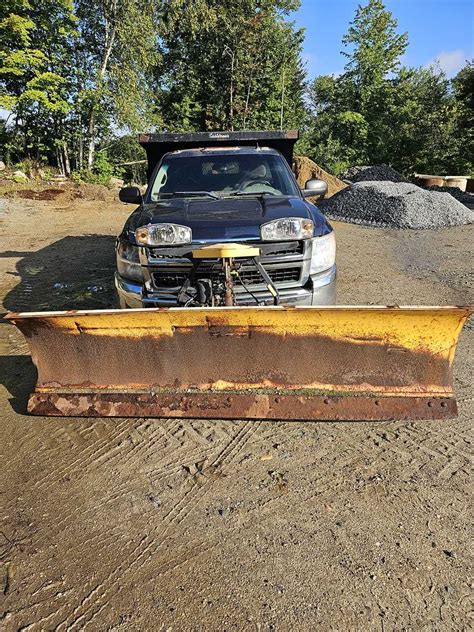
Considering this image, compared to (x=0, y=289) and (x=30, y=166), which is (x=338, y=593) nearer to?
(x=0, y=289)

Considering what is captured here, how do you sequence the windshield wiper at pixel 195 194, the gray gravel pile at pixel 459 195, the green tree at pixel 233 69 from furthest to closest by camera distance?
1. the green tree at pixel 233 69
2. the gray gravel pile at pixel 459 195
3. the windshield wiper at pixel 195 194

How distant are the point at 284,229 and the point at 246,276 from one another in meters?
0.48

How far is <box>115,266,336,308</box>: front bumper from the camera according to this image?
3598 mm

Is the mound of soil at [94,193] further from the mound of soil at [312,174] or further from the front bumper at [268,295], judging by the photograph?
the front bumper at [268,295]

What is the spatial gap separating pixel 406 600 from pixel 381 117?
38.8 meters

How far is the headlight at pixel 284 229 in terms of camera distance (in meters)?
3.54

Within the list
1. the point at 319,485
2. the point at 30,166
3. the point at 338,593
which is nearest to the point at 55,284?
the point at 319,485

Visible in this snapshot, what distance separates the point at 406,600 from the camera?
1.93 meters

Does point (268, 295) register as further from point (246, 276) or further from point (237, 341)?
point (237, 341)

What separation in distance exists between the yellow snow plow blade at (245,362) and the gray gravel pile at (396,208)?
10.3 metres

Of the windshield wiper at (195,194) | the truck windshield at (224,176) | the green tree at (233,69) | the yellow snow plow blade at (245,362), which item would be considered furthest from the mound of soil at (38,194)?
the yellow snow plow blade at (245,362)

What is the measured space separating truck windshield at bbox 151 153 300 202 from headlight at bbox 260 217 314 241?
100cm

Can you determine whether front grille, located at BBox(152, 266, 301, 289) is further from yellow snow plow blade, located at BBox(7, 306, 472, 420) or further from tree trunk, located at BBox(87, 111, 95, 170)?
tree trunk, located at BBox(87, 111, 95, 170)

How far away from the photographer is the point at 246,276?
12.0 feet
